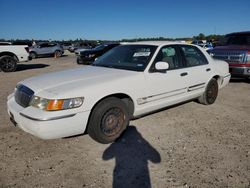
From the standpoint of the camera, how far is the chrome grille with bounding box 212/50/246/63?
7.57 metres

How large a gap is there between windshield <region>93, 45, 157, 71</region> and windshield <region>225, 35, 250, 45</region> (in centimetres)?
612

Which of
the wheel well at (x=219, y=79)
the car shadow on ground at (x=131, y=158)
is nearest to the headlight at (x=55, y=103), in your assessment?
the car shadow on ground at (x=131, y=158)

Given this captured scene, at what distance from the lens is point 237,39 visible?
29.6ft

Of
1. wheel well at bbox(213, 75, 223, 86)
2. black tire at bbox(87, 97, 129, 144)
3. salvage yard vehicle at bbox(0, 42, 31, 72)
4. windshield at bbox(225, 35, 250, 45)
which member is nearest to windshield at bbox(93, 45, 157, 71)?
black tire at bbox(87, 97, 129, 144)

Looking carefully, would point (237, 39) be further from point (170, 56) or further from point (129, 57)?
point (129, 57)

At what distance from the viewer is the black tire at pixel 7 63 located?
474 inches

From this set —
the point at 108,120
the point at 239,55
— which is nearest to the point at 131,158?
the point at 108,120

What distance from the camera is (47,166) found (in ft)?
9.83

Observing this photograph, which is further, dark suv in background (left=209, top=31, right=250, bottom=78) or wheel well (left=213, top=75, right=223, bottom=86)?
dark suv in background (left=209, top=31, right=250, bottom=78)

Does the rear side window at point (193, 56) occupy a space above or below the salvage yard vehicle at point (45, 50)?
below

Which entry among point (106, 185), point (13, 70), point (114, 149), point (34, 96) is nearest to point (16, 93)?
point (34, 96)

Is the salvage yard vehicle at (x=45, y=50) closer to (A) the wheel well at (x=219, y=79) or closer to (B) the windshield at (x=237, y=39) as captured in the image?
(B) the windshield at (x=237, y=39)

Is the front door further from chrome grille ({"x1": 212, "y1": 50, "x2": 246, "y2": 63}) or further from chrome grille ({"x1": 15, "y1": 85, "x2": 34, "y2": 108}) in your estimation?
chrome grille ({"x1": 212, "y1": 50, "x2": 246, "y2": 63})

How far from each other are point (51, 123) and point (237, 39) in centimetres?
860
